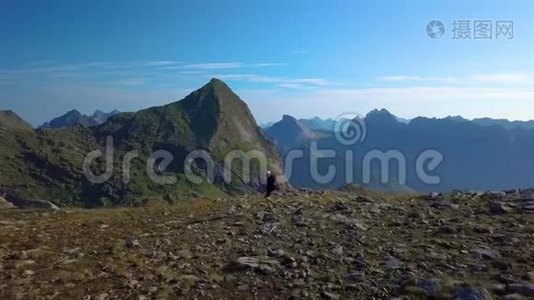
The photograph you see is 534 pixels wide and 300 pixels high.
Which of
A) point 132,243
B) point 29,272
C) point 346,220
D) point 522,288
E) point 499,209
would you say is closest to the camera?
point 522,288

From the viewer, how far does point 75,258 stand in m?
14.6

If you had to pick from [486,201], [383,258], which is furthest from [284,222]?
[486,201]

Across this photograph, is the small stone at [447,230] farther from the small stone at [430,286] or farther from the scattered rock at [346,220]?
the small stone at [430,286]

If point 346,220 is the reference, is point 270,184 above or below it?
above

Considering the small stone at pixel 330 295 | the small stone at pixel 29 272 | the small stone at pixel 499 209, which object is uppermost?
the small stone at pixel 499 209

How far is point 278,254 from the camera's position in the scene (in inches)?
584

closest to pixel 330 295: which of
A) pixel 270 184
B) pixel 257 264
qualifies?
pixel 257 264

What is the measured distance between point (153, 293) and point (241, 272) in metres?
2.67

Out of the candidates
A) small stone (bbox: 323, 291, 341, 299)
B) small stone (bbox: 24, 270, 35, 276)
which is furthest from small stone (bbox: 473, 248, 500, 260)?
small stone (bbox: 24, 270, 35, 276)

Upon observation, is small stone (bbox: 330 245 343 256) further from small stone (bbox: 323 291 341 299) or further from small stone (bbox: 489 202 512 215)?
small stone (bbox: 489 202 512 215)

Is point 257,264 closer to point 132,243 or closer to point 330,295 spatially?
point 330,295

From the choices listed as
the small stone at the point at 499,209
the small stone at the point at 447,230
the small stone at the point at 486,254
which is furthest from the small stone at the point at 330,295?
the small stone at the point at 499,209

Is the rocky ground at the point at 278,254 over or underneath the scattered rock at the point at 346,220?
underneath

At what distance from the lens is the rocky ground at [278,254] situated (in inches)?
482
